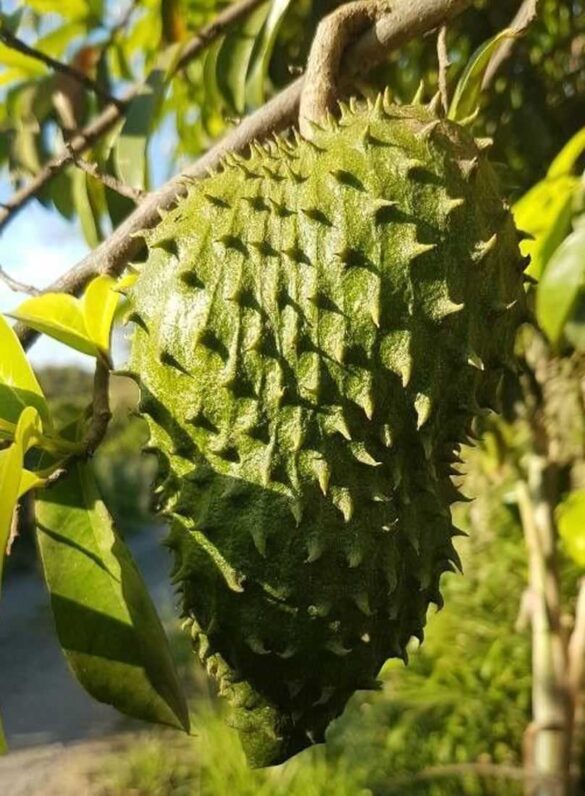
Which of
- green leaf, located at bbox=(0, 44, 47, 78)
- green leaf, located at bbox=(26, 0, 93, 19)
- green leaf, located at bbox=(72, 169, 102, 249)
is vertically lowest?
green leaf, located at bbox=(72, 169, 102, 249)

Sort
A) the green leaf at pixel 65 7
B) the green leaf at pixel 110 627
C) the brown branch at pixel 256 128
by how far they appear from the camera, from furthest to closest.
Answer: the green leaf at pixel 65 7 < the brown branch at pixel 256 128 < the green leaf at pixel 110 627

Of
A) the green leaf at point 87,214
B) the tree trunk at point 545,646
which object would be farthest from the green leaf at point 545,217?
the tree trunk at point 545,646

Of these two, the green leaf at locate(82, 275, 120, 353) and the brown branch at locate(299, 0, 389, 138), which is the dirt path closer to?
the green leaf at locate(82, 275, 120, 353)

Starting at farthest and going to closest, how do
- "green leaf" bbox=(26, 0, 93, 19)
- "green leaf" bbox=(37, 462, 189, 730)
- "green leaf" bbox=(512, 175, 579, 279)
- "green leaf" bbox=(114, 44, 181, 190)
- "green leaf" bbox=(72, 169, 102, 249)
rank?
"green leaf" bbox=(26, 0, 93, 19) → "green leaf" bbox=(72, 169, 102, 249) → "green leaf" bbox=(114, 44, 181, 190) → "green leaf" bbox=(512, 175, 579, 279) → "green leaf" bbox=(37, 462, 189, 730)

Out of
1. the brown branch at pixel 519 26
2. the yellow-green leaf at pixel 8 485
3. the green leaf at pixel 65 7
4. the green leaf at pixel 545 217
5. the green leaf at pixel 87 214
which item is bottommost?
the yellow-green leaf at pixel 8 485

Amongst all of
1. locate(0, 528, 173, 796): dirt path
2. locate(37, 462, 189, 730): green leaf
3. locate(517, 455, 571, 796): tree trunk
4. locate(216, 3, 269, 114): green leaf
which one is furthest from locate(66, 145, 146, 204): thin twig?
locate(0, 528, 173, 796): dirt path

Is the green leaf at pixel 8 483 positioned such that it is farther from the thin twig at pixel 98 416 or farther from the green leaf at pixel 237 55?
the green leaf at pixel 237 55

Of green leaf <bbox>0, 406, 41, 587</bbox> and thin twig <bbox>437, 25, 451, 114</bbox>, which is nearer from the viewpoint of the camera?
green leaf <bbox>0, 406, 41, 587</bbox>

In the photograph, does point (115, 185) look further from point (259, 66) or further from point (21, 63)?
point (21, 63)
